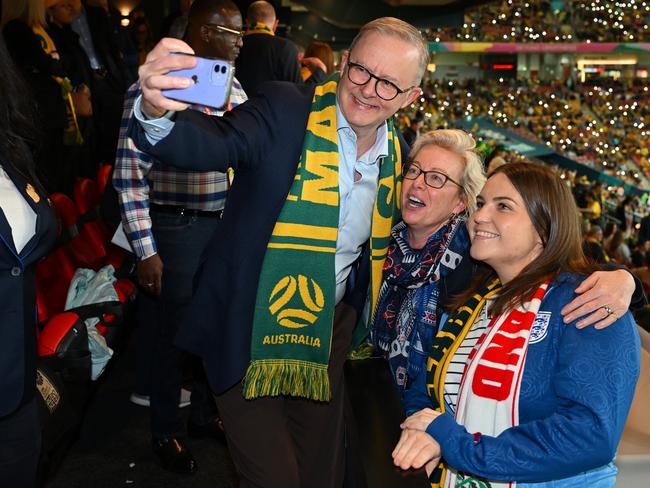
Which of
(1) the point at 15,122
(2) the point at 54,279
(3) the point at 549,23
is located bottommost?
(2) the point at 54,279

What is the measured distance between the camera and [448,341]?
6.48ft

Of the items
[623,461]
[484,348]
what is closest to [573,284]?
[484,348]

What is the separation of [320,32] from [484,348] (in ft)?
51.5

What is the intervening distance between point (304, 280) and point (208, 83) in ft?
2.32

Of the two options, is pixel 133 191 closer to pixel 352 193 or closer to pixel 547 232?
pixel 352 193

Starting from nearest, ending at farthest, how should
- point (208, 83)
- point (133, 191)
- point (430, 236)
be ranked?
point (208, 83), point (430, 236), point (133, 191)

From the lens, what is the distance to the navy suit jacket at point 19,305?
1613 mm

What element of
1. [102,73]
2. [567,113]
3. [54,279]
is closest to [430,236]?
[54,279]

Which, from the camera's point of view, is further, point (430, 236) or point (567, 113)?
point (567, 113)

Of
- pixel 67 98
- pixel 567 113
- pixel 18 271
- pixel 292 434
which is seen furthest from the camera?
pixel 567 113

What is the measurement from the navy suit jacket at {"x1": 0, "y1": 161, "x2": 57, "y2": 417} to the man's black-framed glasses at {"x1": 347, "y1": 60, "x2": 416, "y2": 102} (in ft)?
2.57

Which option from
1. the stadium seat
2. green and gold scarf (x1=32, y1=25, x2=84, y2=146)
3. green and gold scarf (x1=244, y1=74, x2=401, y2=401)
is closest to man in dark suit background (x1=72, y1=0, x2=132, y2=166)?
green and gold scarf (x1=32, y1=25, x2=84, y2=146)

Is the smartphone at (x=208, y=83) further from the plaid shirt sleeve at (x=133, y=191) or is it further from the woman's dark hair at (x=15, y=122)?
the plaid shirt sleeve at (x=133, y=191)

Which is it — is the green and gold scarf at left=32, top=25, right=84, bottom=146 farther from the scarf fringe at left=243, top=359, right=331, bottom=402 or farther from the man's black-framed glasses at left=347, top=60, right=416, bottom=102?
the scarf fringe at left=243, top=359, right=331, bottom=402
